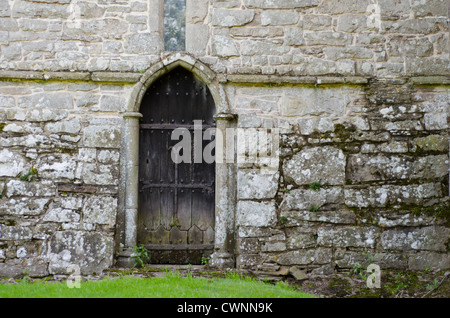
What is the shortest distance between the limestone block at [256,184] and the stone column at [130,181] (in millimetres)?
1239

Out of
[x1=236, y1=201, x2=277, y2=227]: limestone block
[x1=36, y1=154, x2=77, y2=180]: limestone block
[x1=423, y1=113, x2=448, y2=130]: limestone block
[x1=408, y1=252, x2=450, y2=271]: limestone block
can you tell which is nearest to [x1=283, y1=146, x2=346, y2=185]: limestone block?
[x1=236, y1=201, x2=277, y2=227]: limestone block

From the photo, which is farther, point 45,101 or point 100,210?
point 45,101

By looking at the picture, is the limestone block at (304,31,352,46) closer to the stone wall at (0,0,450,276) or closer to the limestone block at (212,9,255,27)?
the stone wall at (0,0,450,276)

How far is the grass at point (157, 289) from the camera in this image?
3.70m

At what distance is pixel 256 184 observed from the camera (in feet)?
16.1

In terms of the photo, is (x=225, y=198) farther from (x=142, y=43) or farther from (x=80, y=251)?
(x=142, y=43)

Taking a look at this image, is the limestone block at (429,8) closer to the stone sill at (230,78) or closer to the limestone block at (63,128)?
the stone sill at (230,78)

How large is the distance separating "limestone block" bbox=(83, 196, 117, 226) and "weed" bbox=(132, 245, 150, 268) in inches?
17.6

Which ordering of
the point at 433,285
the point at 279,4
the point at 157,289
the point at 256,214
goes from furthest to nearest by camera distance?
the point at 279,4 → the point at 256,214 → the point at 433,285 → the point at 157,289

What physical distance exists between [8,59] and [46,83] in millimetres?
518

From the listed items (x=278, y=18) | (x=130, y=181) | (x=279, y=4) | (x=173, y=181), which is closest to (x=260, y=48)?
(x=278, y=18)

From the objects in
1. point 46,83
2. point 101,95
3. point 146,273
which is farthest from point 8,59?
point 146,273
